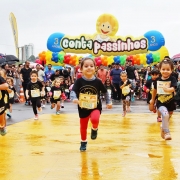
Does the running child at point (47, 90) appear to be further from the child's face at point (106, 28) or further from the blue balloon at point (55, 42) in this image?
→ the child's face at point (106, 28)

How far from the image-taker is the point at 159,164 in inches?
204

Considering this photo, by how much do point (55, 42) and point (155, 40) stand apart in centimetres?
618

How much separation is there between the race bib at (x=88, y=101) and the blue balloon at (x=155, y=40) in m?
21.6

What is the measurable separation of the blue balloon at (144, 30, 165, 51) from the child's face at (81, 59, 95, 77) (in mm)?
21501

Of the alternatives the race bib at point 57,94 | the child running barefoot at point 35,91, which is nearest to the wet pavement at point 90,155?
the child running barefoot at point 35,91

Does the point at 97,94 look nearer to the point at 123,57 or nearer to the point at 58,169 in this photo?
the point at 58,169

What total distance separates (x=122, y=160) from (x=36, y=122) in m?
5.51

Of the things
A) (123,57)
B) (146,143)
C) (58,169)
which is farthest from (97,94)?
(123,57)

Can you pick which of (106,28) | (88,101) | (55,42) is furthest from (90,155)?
(55,42)

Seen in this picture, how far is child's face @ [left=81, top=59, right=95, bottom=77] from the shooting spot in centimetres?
629

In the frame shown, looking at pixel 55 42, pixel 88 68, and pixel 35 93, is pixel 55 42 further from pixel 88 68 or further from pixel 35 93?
pixel 88 68

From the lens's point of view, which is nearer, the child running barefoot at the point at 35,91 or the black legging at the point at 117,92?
the child running barefoot at the point at 35,91

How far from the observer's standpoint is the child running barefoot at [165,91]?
7.09 metres

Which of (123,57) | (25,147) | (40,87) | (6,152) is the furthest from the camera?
(123,57)
